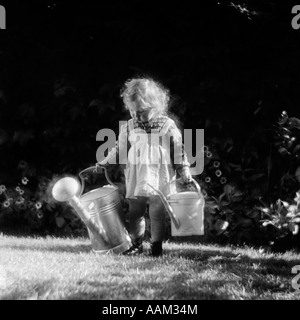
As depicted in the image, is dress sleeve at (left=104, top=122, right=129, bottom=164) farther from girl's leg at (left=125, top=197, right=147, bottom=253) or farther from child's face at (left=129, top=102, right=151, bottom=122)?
girl's leg at (left=125, top=197, right=147, bottom=253)

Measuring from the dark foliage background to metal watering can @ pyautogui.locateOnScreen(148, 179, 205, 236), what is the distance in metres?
0.95

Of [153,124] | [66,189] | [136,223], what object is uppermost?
[153,124]

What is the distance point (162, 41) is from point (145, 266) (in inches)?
74.9

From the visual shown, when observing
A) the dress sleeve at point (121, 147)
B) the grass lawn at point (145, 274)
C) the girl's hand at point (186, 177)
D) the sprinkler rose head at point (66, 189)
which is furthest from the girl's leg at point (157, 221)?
the sprinkler rose head at point (66, 189)

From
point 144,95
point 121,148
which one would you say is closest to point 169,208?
point 121,148

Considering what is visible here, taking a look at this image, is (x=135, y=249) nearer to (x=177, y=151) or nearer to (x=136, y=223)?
(x=136, y=223)

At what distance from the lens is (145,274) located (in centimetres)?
310

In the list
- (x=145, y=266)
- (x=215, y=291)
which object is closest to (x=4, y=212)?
(x=145, y=266)

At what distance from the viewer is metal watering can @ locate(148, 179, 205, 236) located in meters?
3.41

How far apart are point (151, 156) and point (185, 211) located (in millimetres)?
426

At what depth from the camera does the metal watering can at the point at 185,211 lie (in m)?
3.41

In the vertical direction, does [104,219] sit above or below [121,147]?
below

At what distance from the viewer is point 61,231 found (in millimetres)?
4914

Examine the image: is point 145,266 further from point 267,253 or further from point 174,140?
point 267,253
